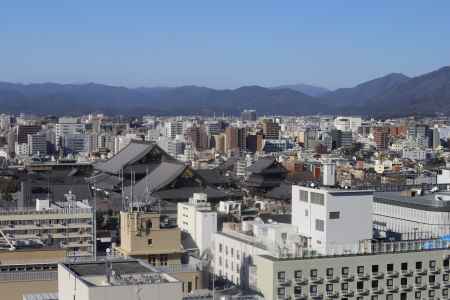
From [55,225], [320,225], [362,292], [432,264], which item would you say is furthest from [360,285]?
[55,225]

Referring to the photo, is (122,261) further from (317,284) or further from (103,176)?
(103,176)

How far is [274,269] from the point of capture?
1664cm

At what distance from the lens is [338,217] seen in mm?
19688

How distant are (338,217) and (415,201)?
8.42 metres

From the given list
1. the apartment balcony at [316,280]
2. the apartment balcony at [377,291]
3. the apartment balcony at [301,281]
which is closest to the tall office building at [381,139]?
the apartment balcony at [377,291]

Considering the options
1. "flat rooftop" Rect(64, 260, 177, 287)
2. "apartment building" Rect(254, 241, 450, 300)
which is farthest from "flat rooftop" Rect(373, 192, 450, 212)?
"flat rooftop" Rect(64, 260, 177, 287)

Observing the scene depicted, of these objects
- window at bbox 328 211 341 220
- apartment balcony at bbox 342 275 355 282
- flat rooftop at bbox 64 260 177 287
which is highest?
window at bbox 328 211 341 220

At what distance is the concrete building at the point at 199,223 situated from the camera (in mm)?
26078

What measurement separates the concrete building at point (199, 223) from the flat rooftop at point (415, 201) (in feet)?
19.6

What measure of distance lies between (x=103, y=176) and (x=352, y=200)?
31189 mm

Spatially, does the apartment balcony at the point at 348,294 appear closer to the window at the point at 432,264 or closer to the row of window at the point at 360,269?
the row of window at the point at 360,269

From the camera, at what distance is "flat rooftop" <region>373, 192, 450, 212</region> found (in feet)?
85.6

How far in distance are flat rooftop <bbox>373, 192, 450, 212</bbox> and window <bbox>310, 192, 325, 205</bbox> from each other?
7324mm

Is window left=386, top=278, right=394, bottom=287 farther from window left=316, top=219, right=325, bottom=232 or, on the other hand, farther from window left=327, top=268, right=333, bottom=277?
window left=316, top=219, right=325, bottom=232
